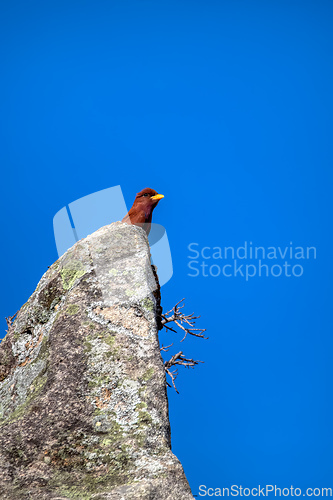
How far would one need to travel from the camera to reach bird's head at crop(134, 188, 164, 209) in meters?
7.86

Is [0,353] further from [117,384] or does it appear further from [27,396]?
[117,384]

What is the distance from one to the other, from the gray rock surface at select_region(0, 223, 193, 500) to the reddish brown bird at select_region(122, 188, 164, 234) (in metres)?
3.67

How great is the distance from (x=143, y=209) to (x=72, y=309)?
438 cm

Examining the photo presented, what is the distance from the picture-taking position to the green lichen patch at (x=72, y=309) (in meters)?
3.57

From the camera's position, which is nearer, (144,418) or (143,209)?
(144,418)

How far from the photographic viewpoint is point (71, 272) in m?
3.94

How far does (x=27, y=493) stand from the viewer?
108 inches

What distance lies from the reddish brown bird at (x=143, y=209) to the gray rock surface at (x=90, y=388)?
12.0ft

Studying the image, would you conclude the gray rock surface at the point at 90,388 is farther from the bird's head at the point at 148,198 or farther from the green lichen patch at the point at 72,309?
the bird's head at the point at 148,198

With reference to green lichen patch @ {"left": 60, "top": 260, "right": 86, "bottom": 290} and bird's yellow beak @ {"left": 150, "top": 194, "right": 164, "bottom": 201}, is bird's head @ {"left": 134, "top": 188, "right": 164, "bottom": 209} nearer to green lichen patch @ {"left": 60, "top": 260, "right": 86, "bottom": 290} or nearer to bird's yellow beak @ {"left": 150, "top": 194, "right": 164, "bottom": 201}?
bird's yellow beak @ {"left": 150, "top": 194, "right": 164, "bottom": 201}

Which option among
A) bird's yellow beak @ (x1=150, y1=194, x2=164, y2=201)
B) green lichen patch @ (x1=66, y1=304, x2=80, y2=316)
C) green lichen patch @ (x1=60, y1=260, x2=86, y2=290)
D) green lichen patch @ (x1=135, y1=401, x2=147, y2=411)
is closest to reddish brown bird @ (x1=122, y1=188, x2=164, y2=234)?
bird's yellow beak @ (x1=150, y1=194, x2=164, y2=201)

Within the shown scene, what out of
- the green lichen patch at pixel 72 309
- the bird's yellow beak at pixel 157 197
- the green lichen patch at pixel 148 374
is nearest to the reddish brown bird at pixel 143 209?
the bird's yellow beak at pixel 157 197

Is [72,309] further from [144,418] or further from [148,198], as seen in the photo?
[148,198]

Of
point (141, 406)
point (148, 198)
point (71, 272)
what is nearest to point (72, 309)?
point (71, 272)
